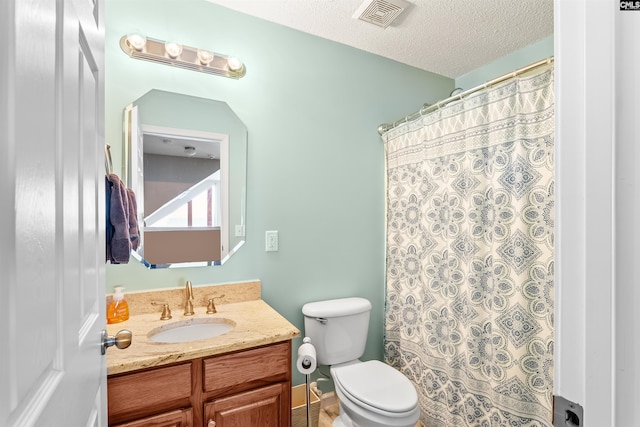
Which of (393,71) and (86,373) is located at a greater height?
(393,71)

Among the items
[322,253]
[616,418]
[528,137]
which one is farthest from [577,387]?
[322,253]

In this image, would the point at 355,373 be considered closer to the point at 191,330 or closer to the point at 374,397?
the point at 374,397

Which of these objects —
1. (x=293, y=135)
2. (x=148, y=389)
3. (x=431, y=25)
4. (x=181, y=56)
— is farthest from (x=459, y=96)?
(x=148, y=389)

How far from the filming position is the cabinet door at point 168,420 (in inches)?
41.8

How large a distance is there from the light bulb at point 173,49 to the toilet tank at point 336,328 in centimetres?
155

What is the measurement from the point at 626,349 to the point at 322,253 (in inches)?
64.1

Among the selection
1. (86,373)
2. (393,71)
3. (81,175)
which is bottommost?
(86,373)

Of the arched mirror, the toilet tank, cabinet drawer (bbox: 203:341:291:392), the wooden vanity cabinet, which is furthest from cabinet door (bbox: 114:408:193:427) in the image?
the toilet tank

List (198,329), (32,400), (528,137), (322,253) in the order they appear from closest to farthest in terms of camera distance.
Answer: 1. (32,400)
2. (528,137)
3. (198,329)
4. (322,253)

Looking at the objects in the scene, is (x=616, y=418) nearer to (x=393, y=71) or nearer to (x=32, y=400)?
(x=32, y=400)

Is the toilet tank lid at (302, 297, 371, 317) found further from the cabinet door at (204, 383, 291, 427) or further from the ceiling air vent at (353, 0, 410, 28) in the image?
the ceiling air vent at (353, 0, 410, 28)

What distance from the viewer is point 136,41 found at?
145 centimetres

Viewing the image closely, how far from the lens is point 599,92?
41cm

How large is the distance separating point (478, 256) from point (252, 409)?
1274 mm
